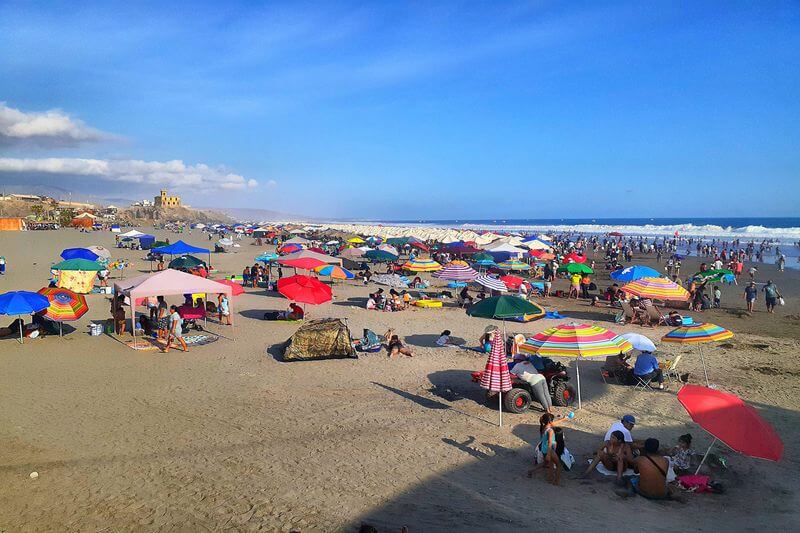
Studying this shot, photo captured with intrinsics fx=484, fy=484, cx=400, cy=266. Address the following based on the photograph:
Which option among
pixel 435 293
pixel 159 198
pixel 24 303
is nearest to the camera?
pixel 24 303

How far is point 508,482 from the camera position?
575 centimetres

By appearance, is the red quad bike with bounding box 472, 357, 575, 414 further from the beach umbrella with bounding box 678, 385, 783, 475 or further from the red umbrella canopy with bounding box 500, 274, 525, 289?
the red umbrella canopy with bounding box 500, 274, 525, 289

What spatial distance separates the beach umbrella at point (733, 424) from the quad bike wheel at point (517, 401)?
8.60 feet

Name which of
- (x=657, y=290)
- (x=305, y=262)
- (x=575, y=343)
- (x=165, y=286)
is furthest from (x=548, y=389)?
(x=305, y=262)

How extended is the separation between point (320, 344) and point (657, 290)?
971 cm

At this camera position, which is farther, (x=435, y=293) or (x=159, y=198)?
(x=159, y=198)

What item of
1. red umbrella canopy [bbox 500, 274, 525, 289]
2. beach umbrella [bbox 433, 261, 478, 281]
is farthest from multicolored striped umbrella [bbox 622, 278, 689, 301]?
beach umbrella [bbox 433, 261, 478, 281]

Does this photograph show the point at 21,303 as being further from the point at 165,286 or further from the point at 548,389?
the point at 548,389

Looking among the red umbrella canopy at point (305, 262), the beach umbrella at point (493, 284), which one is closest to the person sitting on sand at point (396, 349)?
the beach umbrella at point (493, 284)

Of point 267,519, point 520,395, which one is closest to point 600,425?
point 520,395

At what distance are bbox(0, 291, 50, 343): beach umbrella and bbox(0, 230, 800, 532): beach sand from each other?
94 cm

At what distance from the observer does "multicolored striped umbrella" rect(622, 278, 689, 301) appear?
44.7ft

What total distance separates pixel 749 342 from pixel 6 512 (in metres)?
15.5

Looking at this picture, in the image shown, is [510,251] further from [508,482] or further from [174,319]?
[508,482]
